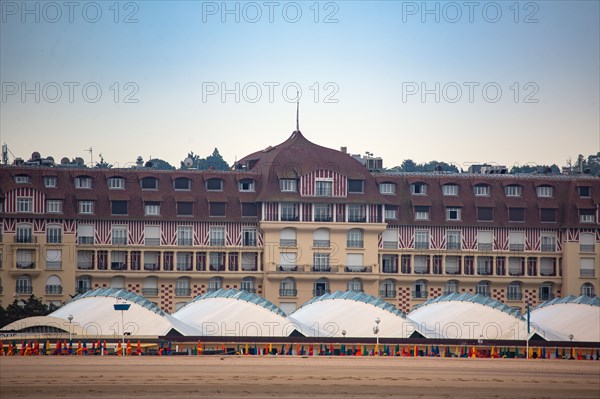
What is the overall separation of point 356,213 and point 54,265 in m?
24.5

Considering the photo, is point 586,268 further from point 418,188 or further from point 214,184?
point 214,184

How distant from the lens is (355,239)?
147500 mm

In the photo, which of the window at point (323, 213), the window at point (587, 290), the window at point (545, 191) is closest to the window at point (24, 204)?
the window at point (323, 213)

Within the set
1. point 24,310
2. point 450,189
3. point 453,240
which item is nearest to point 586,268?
point 453,240

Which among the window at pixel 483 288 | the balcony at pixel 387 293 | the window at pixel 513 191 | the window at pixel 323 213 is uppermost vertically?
the window at pixel 513 191

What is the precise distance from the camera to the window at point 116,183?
484ft

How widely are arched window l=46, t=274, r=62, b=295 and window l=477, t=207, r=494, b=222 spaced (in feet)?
114

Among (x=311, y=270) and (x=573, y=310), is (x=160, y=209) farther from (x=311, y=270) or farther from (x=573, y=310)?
(x=573, y=310)

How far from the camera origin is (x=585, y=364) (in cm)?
12031

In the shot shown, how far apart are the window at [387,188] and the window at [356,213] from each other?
169 inches

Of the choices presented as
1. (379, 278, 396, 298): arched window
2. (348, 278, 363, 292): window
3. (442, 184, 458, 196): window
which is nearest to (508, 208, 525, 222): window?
(442, 184, 458, 196): window

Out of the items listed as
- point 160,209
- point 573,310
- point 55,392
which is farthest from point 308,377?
point 160,209

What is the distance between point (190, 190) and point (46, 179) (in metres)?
11.6

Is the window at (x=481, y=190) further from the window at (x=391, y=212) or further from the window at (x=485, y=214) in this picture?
the window at (x=391, y=212)
